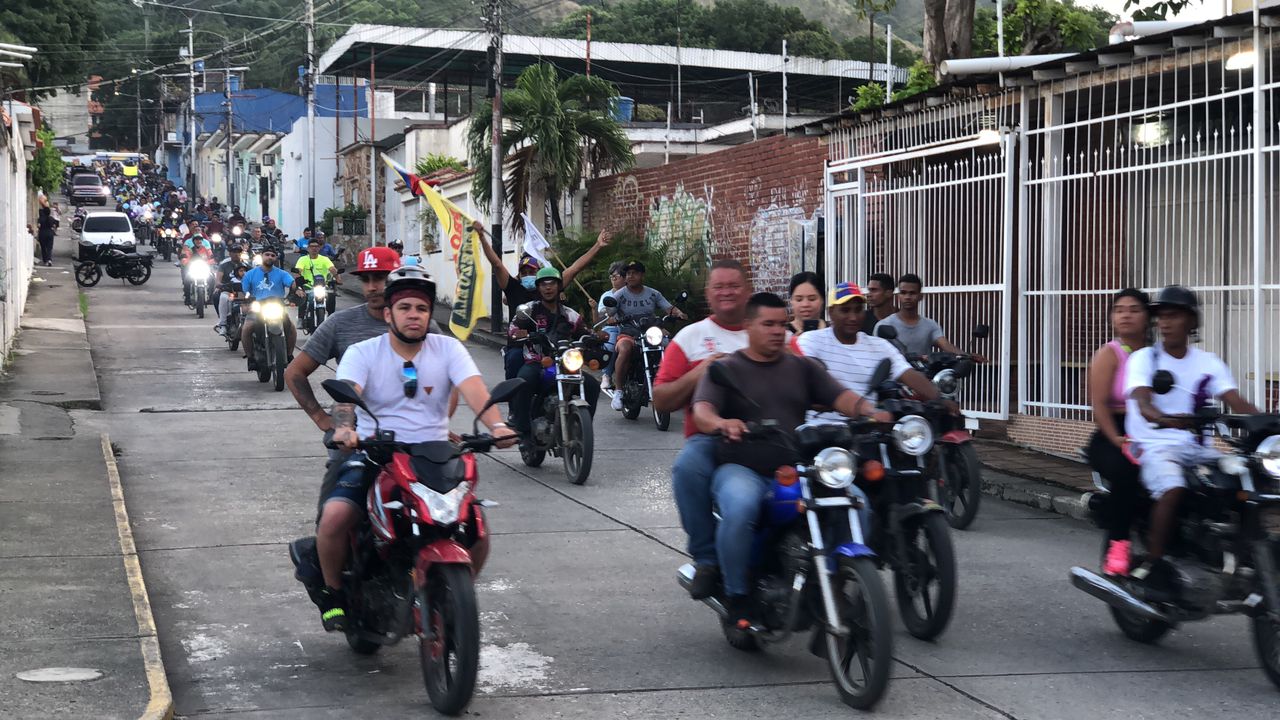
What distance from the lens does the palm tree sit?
28.2m

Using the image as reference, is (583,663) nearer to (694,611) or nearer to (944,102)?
(694,611)

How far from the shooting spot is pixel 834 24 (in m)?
140

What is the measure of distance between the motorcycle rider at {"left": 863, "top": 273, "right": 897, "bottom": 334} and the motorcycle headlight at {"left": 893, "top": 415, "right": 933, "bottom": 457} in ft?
18.1

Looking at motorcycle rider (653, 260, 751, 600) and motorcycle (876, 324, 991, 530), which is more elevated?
motorcycle rider (653, 260, 751, 600)

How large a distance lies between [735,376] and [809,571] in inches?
37.1

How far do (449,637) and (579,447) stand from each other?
6217mm

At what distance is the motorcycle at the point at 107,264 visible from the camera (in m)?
39.0

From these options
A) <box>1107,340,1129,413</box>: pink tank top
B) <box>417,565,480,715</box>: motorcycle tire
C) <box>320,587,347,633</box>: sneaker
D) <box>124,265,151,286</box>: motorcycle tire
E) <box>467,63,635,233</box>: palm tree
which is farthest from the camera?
<box>124,265,151,286</box>: motorcycle tire

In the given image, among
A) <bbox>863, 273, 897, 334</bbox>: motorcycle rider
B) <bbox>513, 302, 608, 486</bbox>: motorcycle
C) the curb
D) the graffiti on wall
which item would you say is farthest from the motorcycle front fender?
the graffiti on wall

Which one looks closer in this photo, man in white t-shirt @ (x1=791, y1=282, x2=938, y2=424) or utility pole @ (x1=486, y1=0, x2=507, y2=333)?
man in white t-shirt @ (x1=791, y1=282, x2=938, y2=424)

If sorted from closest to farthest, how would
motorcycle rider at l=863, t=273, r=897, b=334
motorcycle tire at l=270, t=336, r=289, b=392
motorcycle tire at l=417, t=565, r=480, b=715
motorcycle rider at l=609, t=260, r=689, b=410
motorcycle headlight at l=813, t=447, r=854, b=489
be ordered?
motorcycle tire at l=417, t=565, r=480, b=715, motorcycle headlight at l=813, t=447, r=854, b=489, motorcycle rider at l=863, t=273, r=897, b=334, motorcycle rider at l=609, t=260, r=689, b=410, motorcycle tire at l=270, t=336, r=289, b=392

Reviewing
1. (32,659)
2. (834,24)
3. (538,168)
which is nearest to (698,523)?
(32,659)

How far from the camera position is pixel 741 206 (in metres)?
21.4

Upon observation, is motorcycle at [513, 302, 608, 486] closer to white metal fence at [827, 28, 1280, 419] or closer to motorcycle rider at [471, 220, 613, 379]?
motorcycle rider at [471, 220, 613, 379]
